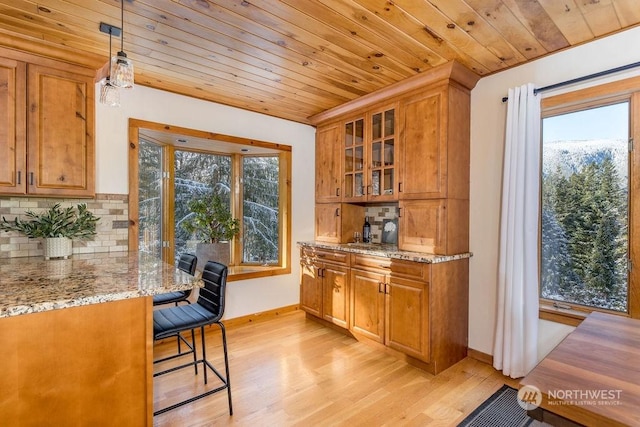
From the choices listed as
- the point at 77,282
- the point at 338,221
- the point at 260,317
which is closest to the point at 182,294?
the point at 77,282

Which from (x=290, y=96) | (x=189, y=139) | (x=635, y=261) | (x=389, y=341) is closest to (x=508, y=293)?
(x=635, y=261)

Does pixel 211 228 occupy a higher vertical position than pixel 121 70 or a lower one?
lower

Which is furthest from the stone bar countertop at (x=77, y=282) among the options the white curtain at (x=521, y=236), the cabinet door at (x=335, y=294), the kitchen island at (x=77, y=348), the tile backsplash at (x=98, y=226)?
the white curtain at (x=521, y=236)

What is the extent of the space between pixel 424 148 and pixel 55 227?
302 cm

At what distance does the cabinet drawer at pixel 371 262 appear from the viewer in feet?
9.24

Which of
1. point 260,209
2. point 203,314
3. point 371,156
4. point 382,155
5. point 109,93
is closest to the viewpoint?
point 109,93

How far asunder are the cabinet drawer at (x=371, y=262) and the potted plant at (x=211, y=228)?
1415 millimetres

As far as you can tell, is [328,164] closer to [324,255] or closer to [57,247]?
[324,255]

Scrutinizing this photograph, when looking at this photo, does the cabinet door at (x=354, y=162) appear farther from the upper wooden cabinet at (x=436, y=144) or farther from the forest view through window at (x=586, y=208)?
the forest view through window at (x=586, y=208)

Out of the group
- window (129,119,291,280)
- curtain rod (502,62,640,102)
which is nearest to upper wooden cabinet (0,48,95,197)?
window (129,119,291,280)

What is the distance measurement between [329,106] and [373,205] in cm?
126

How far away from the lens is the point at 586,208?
2.30 meters

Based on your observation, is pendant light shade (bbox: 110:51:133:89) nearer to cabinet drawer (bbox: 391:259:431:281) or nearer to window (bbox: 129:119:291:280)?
window (bbox: 129:119:291:280)

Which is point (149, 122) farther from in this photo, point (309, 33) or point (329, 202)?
point (329, 202)
